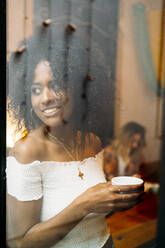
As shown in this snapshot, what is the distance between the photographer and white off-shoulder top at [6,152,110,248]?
3.25ft

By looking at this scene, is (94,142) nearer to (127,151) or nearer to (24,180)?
(127,151)

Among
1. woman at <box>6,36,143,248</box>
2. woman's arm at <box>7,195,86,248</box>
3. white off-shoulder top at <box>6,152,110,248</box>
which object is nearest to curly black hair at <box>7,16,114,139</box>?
woman at <box>6,36,143,248</box>

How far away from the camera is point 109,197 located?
935 millimetres

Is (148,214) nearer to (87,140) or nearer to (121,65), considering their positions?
(87,140)

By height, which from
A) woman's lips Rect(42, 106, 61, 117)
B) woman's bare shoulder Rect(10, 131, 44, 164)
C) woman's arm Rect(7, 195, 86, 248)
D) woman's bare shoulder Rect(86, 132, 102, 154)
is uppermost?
woman's lips Rect(42, 106, 61, 117)

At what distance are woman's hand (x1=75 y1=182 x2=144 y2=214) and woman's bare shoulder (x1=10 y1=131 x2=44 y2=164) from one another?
0.74ft

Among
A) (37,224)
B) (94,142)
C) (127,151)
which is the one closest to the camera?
(127,151)

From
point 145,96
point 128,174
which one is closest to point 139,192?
point 128,174

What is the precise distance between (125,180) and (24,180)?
42 cm

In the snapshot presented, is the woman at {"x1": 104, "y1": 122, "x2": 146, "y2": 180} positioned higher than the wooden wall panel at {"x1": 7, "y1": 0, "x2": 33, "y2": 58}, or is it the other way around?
the wooden wall panel at {"x1": 7, "y1": 0, "x2": 33, "y2": 58}

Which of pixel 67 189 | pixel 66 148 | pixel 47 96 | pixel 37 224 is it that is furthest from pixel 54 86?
pixel 37 224

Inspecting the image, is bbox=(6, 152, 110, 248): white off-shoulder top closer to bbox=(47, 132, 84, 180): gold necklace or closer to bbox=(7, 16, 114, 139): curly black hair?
bbox=(47, 132, 84, 180): gold necklace

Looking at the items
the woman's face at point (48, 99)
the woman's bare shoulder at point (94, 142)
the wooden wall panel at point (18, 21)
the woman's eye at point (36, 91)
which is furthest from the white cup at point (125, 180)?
the wooden wall panel at point (18, 21)

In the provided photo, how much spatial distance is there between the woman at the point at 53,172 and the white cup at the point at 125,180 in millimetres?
25
